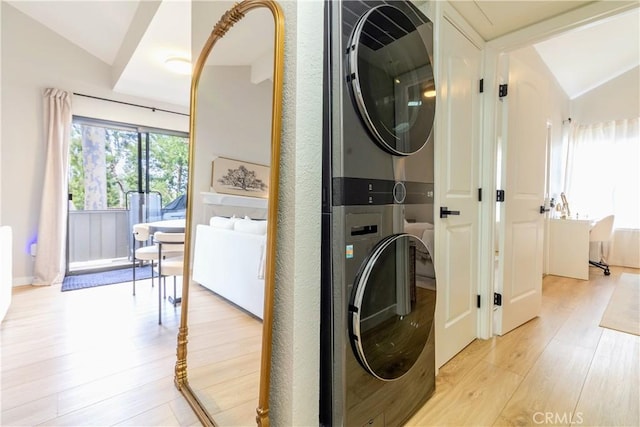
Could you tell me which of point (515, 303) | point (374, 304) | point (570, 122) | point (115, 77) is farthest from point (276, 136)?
point (570, 122)

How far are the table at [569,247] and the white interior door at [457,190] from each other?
2708 millimetres

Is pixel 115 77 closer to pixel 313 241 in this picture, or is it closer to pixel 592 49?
pixel 313 241

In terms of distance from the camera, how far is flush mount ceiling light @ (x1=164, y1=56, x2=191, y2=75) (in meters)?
2.94

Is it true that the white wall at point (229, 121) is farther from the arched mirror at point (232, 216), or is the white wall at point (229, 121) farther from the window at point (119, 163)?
the window at point (119, 163)

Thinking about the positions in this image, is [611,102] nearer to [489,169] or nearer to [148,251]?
[489,169]

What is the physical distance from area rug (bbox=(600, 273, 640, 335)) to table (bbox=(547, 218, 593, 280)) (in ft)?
1.28

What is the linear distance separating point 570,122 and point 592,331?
3.81m

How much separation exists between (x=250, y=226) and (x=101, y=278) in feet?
11.8

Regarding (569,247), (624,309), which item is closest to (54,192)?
(624,309)

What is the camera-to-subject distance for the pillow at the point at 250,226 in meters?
1.04

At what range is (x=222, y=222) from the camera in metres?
1.32

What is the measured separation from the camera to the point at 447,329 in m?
1.73

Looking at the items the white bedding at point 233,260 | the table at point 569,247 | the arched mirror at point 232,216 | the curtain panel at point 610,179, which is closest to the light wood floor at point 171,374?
the arched mirror at point 232,216
